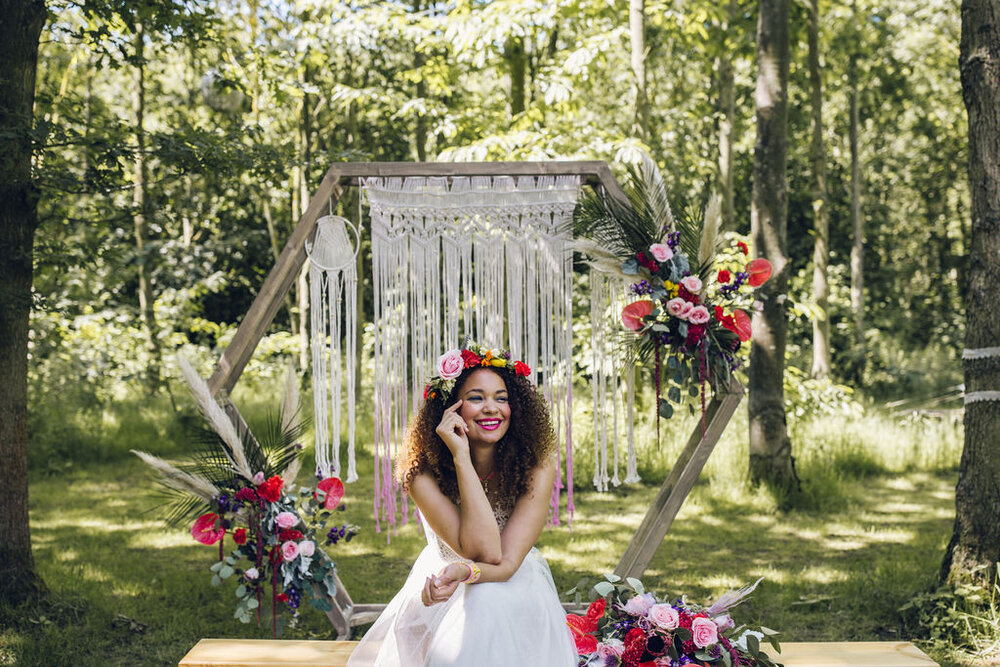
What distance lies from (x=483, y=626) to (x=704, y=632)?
0.79 metres

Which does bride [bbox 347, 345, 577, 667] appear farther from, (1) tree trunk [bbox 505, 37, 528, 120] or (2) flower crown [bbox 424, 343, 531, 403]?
(1) tree trunk [bbox 505, 37, 528, 120]

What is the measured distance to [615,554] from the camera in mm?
5254

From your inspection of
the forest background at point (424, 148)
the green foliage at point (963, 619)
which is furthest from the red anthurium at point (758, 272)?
the forest background at point (424, 148)

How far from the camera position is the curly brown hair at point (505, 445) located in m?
2.80

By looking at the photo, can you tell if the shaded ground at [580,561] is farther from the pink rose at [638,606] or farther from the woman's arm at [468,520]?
the woman's arm at [468,520]

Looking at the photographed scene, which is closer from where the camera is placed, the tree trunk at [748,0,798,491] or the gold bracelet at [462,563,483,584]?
the gold bracelet at [462,563,483,584]

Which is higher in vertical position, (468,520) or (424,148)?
(424,148)

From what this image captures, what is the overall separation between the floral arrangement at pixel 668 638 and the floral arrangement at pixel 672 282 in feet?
2.40

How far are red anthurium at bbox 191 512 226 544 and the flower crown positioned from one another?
113 cm

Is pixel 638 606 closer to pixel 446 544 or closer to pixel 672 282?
pixel 446 544

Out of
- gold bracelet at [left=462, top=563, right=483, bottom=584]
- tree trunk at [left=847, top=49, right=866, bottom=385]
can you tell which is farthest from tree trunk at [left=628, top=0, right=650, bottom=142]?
tree trunk at [left=847, top=49, right=866, bottom=385]

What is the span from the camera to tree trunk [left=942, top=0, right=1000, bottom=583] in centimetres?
378

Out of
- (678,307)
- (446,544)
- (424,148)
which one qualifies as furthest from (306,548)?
(424,148)

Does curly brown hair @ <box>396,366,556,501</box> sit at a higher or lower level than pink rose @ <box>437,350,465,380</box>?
lower
